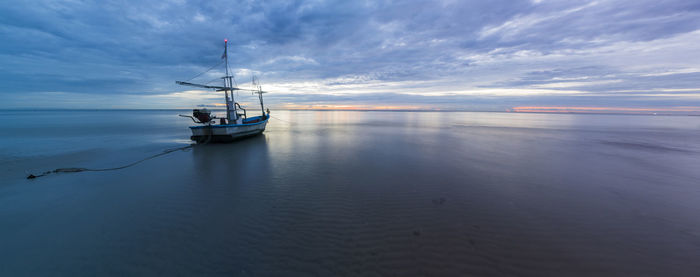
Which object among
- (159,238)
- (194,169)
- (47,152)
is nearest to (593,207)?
(159,238)

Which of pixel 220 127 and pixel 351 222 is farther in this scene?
pixel 220 127

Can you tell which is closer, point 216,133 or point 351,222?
point 351,222

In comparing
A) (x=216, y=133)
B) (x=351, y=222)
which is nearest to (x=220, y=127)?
(x=216, y=133)

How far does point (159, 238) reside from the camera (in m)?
4.57

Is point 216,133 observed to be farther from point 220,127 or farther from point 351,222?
point 351,222

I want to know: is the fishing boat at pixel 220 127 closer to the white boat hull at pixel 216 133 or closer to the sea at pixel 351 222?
the white boat hull at pixel 216 133

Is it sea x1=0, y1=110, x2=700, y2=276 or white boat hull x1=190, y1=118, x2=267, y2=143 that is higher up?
white boat hull x1=190, y1=118, x2=267, y2=143

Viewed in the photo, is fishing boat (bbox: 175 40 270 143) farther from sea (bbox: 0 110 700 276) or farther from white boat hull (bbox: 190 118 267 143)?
sea (bbox: 0 110 700 276)

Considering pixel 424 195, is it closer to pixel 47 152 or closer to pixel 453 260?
pixel 453 260

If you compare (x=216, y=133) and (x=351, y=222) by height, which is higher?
(x=216, y=133)

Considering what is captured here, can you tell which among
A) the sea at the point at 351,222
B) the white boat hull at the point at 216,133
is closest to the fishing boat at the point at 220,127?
the white boat hull at the point at 216,133

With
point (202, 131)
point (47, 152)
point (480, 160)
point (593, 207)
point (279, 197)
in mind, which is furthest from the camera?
point (202, 131)

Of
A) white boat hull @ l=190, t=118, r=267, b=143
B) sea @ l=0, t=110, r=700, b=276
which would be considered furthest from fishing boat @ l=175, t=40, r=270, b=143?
sea @ l=0, t=110, r=700, b=276

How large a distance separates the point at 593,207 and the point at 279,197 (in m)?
8.99
